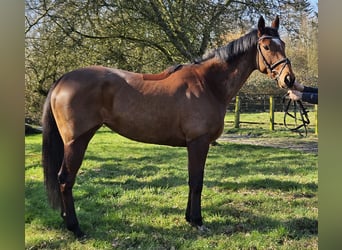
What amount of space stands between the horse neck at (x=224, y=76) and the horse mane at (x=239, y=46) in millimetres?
37

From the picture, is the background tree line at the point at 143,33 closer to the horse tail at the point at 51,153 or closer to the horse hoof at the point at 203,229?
the horse tail at the point at 51,153

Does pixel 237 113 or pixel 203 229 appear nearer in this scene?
pixel 203 229

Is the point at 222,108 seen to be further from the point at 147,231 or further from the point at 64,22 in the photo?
the point at 64,22

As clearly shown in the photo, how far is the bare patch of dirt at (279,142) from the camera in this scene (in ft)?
9.18

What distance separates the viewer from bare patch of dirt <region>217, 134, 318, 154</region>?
2797 mm

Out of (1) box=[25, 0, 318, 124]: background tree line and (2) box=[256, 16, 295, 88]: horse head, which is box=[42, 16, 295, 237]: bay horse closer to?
(2) box=[256, 16, 295, 88]: horse head

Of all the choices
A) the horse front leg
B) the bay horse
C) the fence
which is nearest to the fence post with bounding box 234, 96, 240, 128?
the fence

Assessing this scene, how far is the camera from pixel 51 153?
2.16 metres

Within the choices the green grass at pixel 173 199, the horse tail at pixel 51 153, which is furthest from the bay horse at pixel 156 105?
the green grass at pixel 173 199

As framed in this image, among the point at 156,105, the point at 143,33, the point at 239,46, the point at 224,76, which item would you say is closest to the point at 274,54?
the point at 239,46

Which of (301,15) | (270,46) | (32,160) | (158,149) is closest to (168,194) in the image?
(158,149)

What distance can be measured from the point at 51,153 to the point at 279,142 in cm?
213

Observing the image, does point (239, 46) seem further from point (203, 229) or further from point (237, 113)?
point (203, 229)
